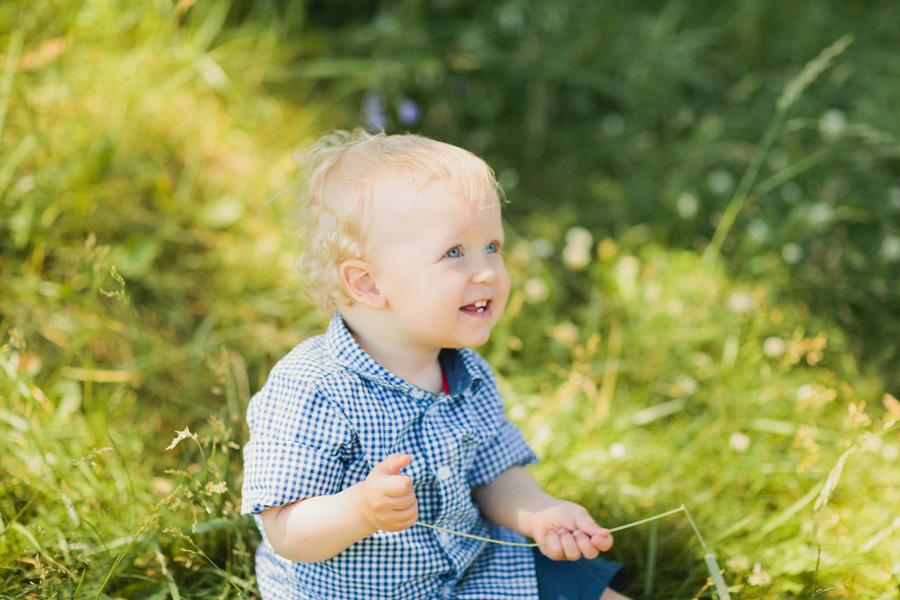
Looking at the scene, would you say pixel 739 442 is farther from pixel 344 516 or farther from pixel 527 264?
pixel 344 516

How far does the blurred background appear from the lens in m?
1.72

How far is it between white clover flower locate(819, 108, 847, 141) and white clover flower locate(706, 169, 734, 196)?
36 cm

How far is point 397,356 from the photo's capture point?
1498mm

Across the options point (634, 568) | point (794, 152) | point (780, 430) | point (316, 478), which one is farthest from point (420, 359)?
point (794, 152)

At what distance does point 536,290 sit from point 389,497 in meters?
1.34

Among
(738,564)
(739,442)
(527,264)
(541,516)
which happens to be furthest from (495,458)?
(527,264)

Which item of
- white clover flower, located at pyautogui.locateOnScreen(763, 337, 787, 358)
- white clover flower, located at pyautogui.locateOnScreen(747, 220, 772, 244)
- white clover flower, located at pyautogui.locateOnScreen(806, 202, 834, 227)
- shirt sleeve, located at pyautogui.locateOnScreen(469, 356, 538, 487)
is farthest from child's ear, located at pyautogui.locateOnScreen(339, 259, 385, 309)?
white clover flower, located at pyautogui.locateOnScreen(806, 202, 834, 227)

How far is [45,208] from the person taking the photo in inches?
89.6

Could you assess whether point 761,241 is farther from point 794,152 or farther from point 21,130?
point 21,130

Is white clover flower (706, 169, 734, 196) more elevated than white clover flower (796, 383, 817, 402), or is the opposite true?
white clover flower (706, 169, 734, 196)

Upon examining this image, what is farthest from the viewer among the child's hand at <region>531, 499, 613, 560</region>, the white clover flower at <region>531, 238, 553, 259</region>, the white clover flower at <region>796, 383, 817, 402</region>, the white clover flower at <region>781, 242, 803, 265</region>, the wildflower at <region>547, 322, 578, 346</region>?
the white clover flower at <region>531, 238, 553, 259</region>

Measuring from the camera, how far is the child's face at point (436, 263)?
1378 millimetres

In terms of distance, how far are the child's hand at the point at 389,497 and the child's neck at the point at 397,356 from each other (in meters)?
0.29

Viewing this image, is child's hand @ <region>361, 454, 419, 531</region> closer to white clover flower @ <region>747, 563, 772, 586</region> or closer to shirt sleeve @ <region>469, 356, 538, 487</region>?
shirt sleeve @ <region>469, 356, 538, 487</region>
